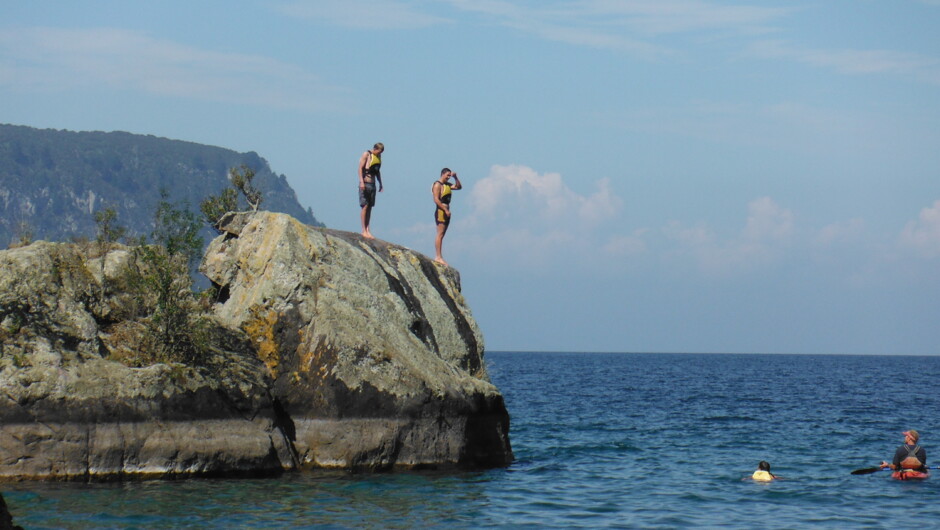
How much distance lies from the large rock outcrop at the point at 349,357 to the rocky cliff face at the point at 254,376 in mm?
35

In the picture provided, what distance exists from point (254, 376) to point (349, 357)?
2.11 metres

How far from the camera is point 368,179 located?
89.0ft

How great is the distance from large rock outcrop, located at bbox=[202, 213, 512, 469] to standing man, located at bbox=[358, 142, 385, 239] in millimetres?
1530

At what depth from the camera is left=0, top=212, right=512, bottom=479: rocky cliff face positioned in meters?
20.2

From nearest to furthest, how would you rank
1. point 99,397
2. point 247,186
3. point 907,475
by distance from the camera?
point 99,397, point 907,475, point 247,186

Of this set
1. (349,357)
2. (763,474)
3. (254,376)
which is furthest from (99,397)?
(763,474)

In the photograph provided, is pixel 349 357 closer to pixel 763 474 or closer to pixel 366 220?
pixel 366 220

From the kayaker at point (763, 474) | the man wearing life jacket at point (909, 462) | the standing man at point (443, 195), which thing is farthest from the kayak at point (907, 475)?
the standing man at point (443, 195)

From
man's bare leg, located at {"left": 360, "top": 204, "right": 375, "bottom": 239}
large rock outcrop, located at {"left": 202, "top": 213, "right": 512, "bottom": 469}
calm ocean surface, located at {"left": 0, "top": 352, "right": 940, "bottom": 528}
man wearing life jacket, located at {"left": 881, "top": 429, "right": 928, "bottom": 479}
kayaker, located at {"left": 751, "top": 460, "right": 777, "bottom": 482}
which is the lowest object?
calm ocean surface, located at {"left": 0, "top": 352, "right": 940, "bottom": 528}

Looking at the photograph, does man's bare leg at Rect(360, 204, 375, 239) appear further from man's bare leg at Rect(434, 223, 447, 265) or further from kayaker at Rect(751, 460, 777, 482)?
kayaker at Rect(751, 460, 777, 482)

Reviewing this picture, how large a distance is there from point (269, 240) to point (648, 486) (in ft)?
35.1

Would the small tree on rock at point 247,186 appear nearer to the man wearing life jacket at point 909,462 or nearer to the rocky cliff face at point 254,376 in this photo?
the rocky cliff face at point 254,376

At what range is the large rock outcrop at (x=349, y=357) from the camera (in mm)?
22594

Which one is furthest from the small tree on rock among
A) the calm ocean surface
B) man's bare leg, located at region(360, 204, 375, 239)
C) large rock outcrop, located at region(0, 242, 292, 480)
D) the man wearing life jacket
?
the man wearing life jacket
